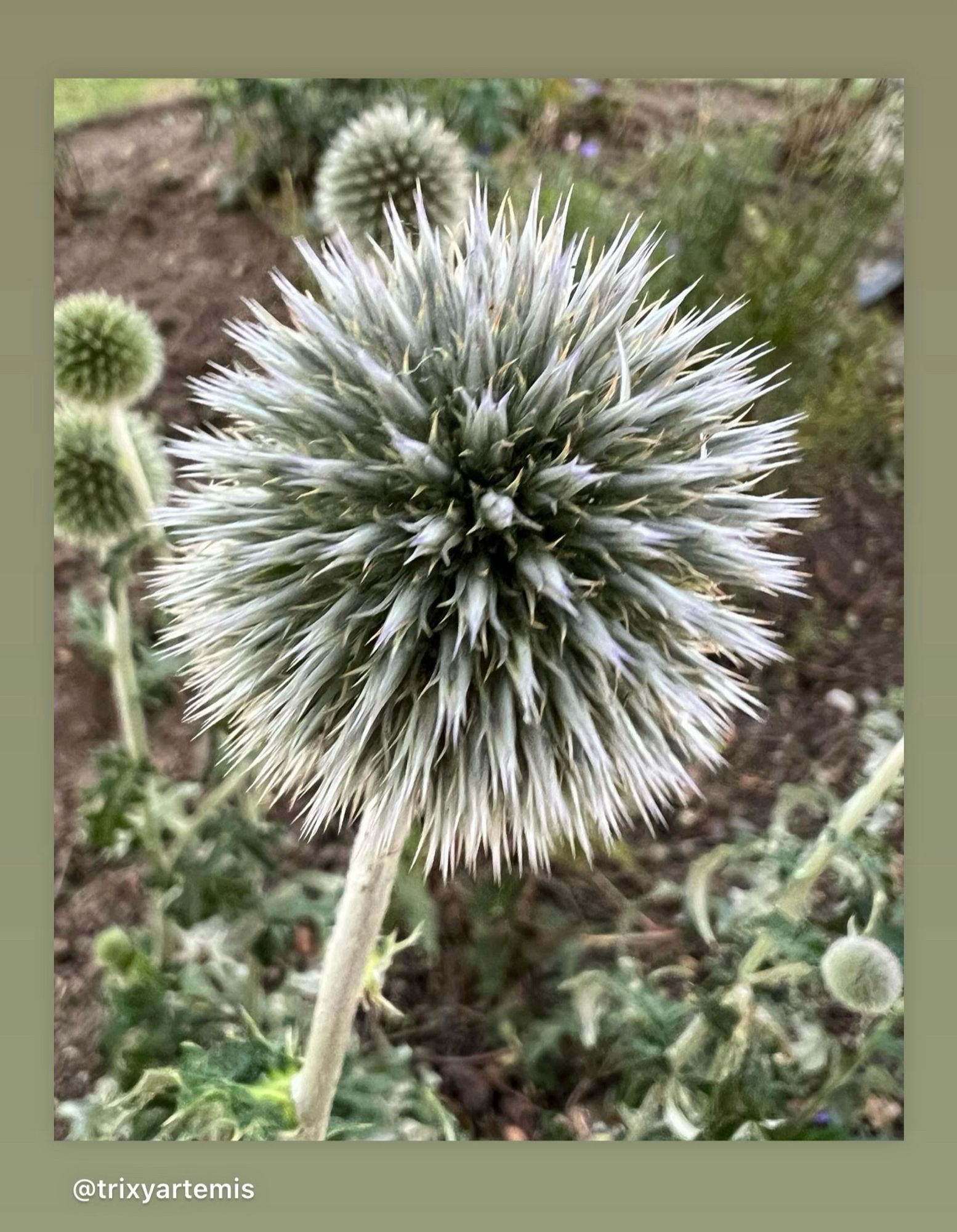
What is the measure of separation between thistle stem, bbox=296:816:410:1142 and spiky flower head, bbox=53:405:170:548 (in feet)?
2.77

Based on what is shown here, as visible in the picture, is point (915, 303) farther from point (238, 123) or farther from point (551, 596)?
point (238, 123)

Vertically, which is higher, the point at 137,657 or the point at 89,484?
the point at 89,484

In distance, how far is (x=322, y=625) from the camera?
0.95 metres

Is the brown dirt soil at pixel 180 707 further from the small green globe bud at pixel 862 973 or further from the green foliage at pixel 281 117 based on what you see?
the small green globe bud at pixel 862 973

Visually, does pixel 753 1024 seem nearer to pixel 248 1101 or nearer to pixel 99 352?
pixel 248 1101

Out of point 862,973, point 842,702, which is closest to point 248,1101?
point 862,973

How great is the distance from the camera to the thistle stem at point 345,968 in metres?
1.06

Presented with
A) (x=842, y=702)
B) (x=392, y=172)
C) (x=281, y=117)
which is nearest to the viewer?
(x=392, y=172)

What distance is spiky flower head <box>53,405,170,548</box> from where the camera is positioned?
63.7 inches

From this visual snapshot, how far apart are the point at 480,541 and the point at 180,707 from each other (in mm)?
1386

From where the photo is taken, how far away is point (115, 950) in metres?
1.60

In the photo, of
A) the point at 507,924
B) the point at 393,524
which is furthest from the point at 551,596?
the point at 507,924

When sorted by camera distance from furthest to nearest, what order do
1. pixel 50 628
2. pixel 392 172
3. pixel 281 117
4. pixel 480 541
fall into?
pixel 281 117
pixel 392 172
pixel 50 628
pixel 480 541

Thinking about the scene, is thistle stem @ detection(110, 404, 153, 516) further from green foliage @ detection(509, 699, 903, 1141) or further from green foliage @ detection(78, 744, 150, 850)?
green foliage @ detection(509, 699, 903, 1141)
